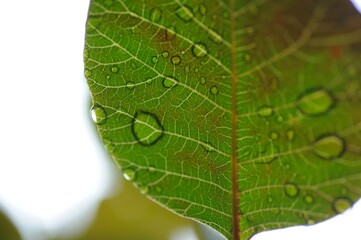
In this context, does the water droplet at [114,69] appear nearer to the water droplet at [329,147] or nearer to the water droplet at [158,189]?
the water droplet at [158,189]

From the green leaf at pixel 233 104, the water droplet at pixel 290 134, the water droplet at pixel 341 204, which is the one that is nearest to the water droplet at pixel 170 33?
the green leaf at pixel 233 104

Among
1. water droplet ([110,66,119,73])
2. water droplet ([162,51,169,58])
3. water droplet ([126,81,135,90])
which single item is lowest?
water droplet ([126,81,135,90])

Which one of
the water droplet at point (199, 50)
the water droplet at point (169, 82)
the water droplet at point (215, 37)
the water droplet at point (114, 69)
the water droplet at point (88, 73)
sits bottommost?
the water droplet at point (169, 82)

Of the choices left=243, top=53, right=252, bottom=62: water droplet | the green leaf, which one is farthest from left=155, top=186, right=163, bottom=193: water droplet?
left=243, top=53, right=252, bottom=62: water droplet

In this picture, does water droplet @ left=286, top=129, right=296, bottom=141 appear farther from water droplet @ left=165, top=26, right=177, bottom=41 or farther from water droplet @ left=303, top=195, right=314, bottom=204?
water droplet @ left=165, top=26, right=177, bottom=41

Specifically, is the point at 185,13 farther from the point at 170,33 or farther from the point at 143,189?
the point at 143,189

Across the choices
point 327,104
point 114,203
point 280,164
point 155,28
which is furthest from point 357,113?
point 114,203
